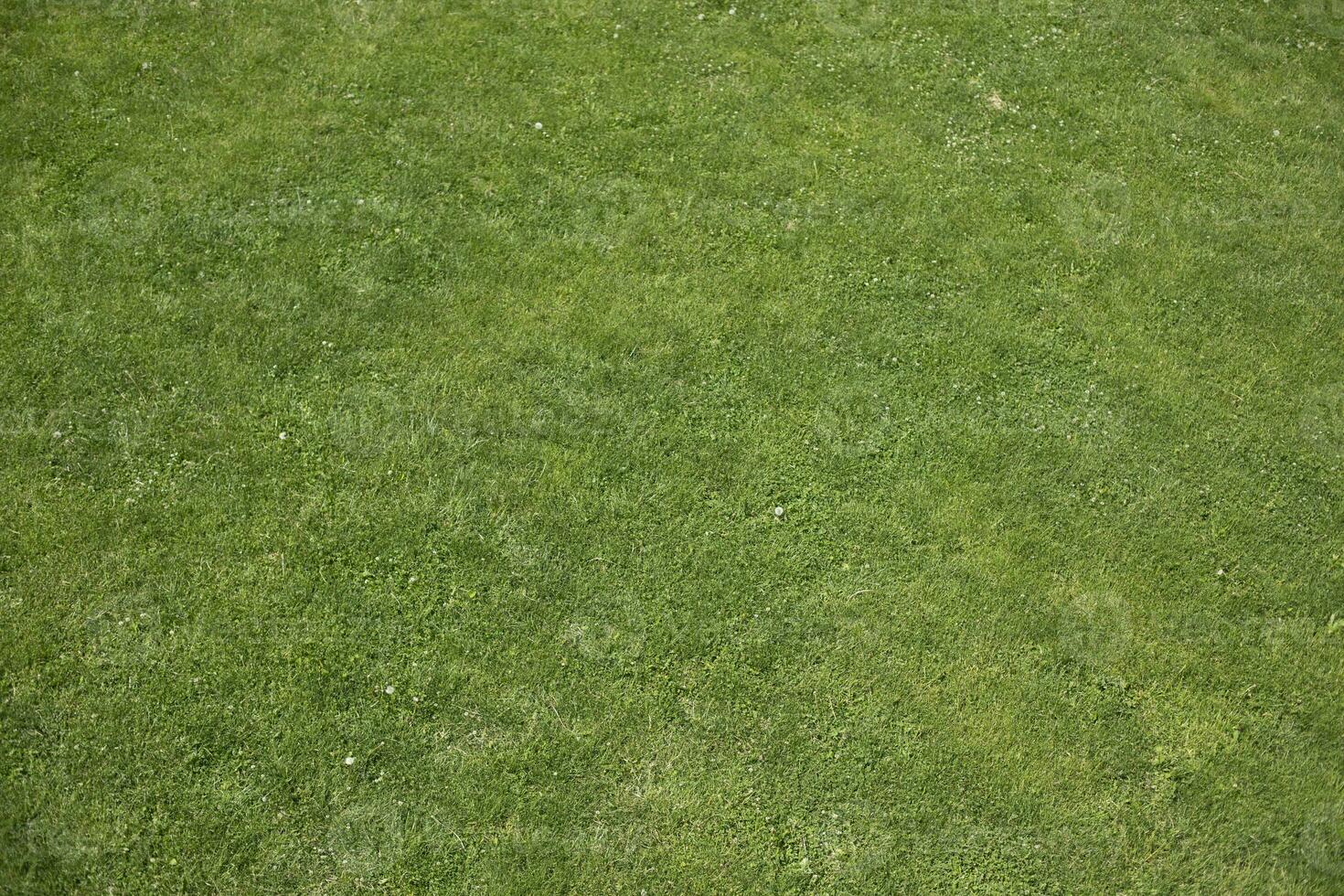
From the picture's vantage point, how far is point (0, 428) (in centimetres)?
712

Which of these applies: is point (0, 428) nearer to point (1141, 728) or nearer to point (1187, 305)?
point (1141, 728)

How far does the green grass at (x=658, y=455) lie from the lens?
602 cm

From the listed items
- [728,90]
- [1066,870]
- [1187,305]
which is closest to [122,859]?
[1066,870]

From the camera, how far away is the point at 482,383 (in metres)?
7.69

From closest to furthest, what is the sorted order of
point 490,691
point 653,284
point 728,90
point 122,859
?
point 122,859 → point 490,691 → point 653,284 → point 728,90

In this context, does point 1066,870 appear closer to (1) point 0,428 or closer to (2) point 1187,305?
(2) point 1187,305

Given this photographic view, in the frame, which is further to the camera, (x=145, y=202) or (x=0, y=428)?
(x=145, y=202)

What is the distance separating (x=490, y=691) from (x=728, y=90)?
20.6 ft

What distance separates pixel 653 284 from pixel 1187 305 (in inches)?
175

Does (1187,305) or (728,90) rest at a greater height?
(728,90)

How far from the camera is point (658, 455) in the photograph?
743 centimetres

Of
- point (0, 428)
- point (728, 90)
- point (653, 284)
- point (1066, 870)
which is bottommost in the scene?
point (1066, 870)

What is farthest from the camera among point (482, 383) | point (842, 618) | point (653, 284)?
point (653, 284)

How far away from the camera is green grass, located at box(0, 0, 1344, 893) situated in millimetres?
6016
